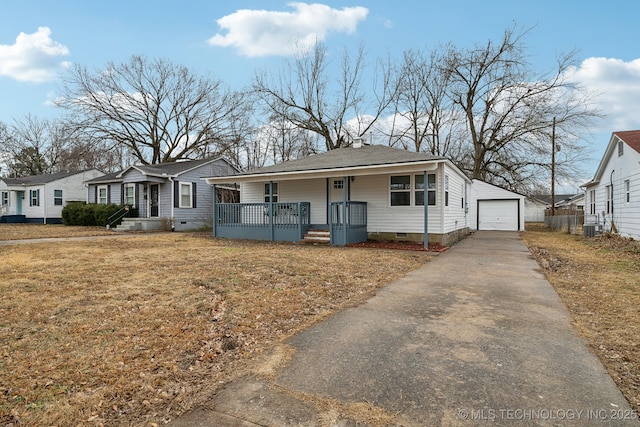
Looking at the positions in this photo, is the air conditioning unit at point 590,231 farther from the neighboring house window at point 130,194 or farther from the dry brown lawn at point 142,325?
the neighboring house window at point 130,194

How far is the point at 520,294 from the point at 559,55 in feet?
84.4

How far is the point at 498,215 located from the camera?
72.7 ft

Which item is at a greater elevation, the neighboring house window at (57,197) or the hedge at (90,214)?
the neighboring house window at (57,197)

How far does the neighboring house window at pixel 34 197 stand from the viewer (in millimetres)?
24469

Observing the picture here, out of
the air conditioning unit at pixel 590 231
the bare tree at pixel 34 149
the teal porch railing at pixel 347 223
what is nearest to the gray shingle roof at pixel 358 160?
the teal porch railing at pixel 347 223

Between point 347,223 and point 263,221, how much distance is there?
3998 millimetres

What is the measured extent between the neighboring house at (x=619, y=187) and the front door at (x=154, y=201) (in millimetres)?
22163

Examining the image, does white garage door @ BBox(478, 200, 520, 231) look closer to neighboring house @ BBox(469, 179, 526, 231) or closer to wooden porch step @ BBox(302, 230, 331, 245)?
neighboring house @ BBox(469, 179, 526, 231)

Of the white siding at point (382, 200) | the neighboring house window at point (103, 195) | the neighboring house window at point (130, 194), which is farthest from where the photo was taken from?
the neighboring house window at point (103, 195)

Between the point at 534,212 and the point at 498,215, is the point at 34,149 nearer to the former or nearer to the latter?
the point at 498,215

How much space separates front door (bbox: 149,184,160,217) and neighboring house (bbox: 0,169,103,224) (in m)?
9.63

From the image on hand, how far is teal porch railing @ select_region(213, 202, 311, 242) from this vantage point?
1335 cm

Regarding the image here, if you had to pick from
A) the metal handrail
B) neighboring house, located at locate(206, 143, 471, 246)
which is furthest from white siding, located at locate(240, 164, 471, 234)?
the metal handrail

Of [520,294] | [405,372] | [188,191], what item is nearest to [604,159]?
[520,294]
